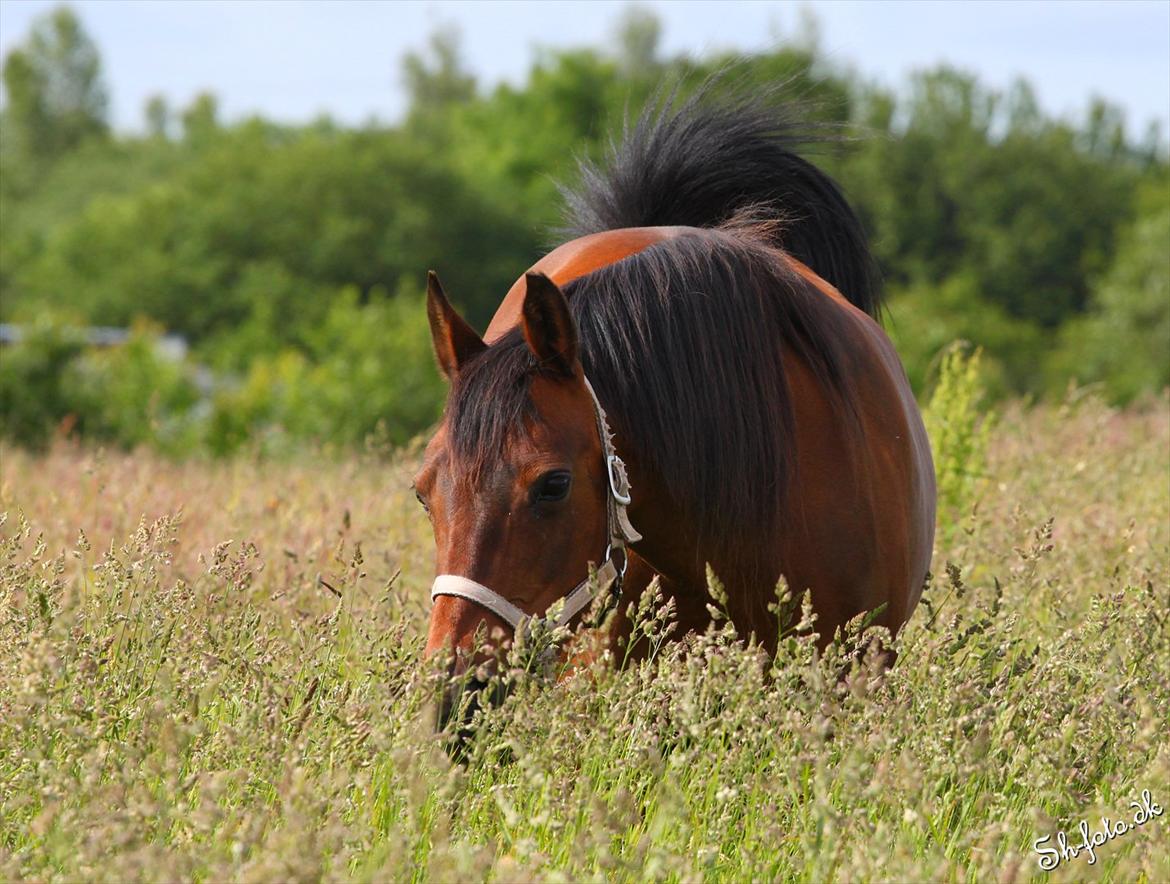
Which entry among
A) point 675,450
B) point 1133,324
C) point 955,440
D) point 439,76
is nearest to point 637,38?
point 439,76

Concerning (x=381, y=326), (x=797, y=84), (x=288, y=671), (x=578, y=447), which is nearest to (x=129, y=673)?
(x=288, y=671)

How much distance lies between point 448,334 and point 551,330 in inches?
12.9

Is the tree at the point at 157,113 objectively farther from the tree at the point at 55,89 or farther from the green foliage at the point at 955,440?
the green foliage at the point at 955,440

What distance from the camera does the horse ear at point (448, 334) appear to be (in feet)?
11.5

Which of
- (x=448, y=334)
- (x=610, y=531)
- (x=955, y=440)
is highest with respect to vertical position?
(x=448, y=334)

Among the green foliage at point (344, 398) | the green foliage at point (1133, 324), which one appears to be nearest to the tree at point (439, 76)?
the green foliage at point (1133, 324)

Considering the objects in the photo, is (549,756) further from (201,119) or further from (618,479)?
(201,119)

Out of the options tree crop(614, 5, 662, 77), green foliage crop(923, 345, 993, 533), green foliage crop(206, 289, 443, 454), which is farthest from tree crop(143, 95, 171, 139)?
green foliage crop(923, 345, 993, 533)

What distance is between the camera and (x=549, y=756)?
8.59ft

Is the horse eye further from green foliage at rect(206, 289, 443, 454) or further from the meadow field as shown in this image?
green foliage at rect(206, 289, 443, 454)

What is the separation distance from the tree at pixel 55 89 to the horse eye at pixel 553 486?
8615 centimetres

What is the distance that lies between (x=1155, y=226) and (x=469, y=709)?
45.9 m

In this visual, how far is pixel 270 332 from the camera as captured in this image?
48.1 meters

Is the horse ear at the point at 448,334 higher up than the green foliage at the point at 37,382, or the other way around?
the horse ear at the point at 448,334
